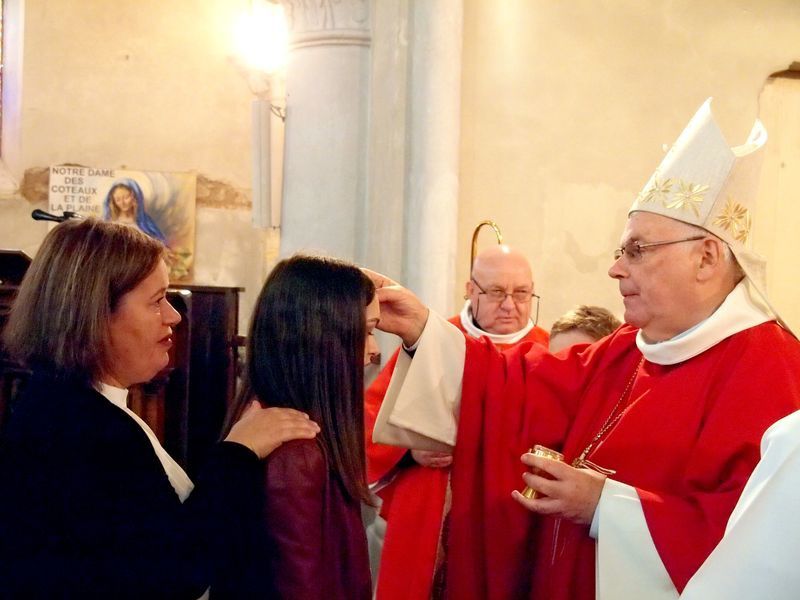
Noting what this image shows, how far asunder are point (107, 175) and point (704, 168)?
8.28 meters

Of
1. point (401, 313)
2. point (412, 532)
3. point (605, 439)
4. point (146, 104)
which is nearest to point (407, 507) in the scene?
point (412, 532)

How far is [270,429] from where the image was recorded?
78.6 inches

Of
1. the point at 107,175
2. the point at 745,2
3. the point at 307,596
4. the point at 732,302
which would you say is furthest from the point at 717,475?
the point at 107,175

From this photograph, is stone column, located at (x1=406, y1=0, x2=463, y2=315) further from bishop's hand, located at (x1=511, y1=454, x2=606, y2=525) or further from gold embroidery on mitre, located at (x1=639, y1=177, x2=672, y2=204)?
bishop's hand, located at (x1=511, y1=454, x2=606, y2=525)

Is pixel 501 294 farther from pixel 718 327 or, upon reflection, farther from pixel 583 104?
pixel 718 327

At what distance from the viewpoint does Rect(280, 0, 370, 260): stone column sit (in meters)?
5.00

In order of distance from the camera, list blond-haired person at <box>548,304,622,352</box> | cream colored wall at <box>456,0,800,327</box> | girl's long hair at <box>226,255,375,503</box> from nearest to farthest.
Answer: girl's long hair at <box>226,255,375,503</box>
blond-haired person at <box>548,304,622,352</box>
cream colored wall at <box>456,0,800,327</box>

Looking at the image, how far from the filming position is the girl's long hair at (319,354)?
2.07m

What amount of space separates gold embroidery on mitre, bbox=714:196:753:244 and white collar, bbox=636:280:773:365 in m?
0.13

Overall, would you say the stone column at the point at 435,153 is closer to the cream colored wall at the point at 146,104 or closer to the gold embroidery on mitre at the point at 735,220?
the gold embroidery on mitre at the point at 735,220

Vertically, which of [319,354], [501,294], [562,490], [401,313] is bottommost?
[562,490]

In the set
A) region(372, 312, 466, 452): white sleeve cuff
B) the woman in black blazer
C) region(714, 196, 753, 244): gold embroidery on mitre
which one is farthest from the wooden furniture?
region(714, 196, 753, 244): gold embroidery on mitre

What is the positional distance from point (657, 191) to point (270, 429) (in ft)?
4.33

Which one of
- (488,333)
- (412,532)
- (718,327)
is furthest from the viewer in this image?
(488,333)
